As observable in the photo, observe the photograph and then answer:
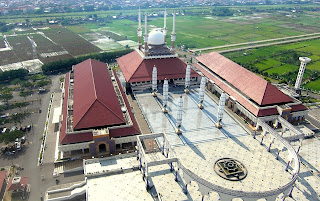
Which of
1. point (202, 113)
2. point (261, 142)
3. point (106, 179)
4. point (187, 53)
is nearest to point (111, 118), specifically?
point (106, 179)

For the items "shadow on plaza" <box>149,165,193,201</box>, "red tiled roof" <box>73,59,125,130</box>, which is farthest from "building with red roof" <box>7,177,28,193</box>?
"shadow on plaza" <box>149,165,193,201</box>

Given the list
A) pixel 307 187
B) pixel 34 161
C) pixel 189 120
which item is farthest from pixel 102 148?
pixel 307 187

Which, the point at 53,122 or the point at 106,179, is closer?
the point at 106,179

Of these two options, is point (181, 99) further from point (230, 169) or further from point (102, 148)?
point (102, 148)

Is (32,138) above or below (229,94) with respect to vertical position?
below

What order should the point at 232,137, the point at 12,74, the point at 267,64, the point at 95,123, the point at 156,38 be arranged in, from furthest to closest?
the point at 267,64
the point at 12,74
the point at 156,38
the point at 232,137
the point at 95,123

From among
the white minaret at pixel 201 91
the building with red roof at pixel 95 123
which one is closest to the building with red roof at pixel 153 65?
the white minaret at pixel 201 91

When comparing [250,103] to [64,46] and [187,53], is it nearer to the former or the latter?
[187,53]
